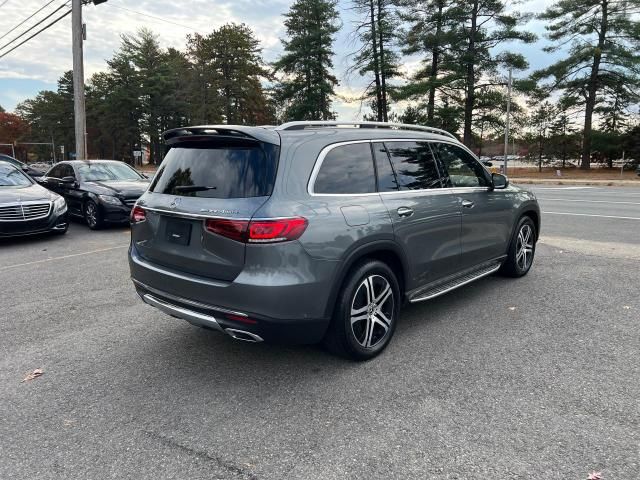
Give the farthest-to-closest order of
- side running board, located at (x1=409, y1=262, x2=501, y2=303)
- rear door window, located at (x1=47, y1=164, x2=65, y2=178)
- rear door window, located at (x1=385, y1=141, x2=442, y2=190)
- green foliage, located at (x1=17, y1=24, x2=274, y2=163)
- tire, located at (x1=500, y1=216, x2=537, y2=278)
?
green foliage, located at (x1=17, y1=24, x2=274, y2=163) → rear door window, located at (x1=47, y1=164, x2=65, y2=178) → tire, located at (x1=500, y1=216, x2=537, y2=278) → side running board, located at (x1=409, y1=262, x2=501, y2=303) → rear door window, located at (x1=385, y1=141, x2=442, y2=190)

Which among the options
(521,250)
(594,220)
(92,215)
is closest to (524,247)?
(521,250)

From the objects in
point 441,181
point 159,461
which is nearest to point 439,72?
point 441,181

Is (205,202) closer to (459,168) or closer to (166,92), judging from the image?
(459,168)

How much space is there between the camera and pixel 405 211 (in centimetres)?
384

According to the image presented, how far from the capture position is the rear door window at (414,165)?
4020 millimetres

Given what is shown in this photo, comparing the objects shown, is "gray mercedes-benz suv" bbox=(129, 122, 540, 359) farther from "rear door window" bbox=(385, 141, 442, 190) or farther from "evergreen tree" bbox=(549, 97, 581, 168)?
"evergreen tree" bbox=(549, 97, 581, 168)

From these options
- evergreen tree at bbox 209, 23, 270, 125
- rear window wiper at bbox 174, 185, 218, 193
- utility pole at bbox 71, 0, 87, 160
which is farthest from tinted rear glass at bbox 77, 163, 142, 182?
evergreen tree at bbox 209, 23, 270, 125

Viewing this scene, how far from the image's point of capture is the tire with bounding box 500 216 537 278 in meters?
5.66

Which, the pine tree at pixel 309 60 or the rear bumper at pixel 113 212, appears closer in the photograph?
the rear bumper at pixel 113 212

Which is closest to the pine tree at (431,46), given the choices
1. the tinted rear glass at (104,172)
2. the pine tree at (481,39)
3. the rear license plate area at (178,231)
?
the pine tree at (481,39)

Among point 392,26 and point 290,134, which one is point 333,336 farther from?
point 392,26

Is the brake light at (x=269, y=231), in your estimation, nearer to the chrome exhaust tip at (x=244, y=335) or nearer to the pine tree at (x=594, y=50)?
the chrome exhaust tip at (x=244, y=335)

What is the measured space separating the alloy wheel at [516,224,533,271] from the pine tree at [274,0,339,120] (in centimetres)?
4051

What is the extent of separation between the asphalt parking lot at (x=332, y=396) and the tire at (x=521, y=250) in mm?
518
